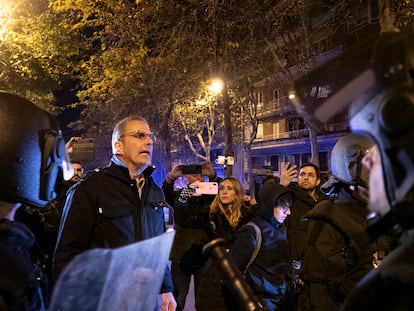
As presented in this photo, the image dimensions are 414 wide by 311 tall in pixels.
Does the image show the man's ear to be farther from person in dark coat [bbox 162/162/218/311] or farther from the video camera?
the video camera

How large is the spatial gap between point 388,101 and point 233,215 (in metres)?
4.00

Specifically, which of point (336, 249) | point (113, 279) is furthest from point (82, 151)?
point (113, 279)

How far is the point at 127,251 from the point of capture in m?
1.71

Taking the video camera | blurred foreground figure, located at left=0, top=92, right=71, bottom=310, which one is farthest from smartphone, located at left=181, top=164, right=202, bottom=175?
blurred foreground figure, located at left=0, top=92, right=71, bottom=310

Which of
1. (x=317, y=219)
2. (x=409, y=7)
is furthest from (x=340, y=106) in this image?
(x=409, y=7)

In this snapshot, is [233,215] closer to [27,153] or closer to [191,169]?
[191,169]

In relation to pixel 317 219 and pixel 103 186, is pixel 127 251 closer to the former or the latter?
pixel 103 186

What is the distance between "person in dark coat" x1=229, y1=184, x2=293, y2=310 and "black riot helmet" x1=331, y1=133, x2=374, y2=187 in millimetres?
1268

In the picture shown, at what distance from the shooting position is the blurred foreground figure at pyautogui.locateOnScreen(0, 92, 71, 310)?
74.7 inches

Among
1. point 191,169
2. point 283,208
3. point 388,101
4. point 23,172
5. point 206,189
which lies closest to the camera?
point 388,101

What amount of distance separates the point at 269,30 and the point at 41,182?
12.7 metres

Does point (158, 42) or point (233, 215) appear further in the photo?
point (158, 42)

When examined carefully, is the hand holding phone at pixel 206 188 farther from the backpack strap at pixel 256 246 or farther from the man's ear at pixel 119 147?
the man's ear at pixel 119 147

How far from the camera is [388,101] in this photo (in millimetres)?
1303
